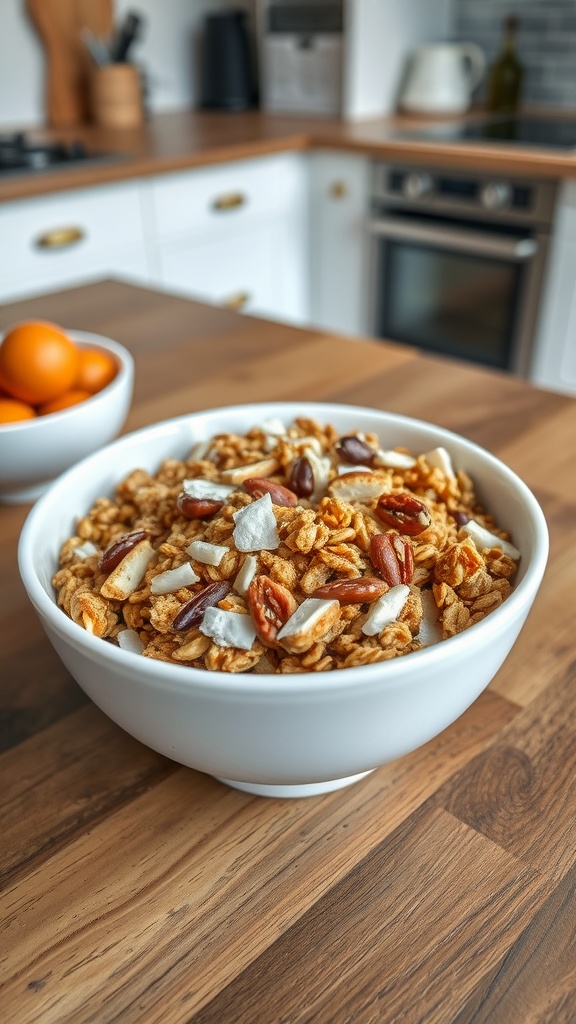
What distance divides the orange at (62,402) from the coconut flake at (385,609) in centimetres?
42

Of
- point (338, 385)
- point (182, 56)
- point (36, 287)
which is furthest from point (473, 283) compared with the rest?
point (182, 56)

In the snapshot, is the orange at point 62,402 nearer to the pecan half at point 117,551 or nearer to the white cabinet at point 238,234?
the pecan half at point 117,551

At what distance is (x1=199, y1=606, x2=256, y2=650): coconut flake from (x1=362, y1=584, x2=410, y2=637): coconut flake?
0.06 meters

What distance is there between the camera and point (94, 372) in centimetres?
78

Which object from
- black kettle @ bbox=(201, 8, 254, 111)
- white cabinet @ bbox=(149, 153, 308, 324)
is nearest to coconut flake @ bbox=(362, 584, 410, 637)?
white cabinet @ bbox=(149, 153, 308, 324)

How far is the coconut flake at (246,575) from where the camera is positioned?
0.45 meters

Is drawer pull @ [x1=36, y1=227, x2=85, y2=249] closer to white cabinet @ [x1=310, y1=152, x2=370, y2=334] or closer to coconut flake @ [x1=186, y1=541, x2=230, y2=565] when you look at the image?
white cabinet @ [x1=310, y1=152, x2=370, y2=334]

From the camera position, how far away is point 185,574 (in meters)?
0.46

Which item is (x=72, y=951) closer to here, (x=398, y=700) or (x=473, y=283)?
(x=398, y=700)

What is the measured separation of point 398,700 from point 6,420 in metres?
0.48

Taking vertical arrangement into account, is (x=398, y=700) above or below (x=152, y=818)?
above

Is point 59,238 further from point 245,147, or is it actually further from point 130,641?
point 130,641

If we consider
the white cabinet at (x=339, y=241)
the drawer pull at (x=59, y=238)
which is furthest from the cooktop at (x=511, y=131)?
the drawer pull at (x=59, y=238)

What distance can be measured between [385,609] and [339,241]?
217 centimetres
